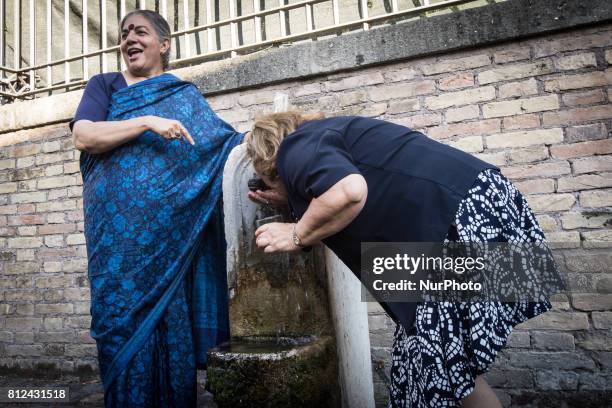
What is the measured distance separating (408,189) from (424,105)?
5.98 feet

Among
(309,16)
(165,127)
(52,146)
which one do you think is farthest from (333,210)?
(52,146)

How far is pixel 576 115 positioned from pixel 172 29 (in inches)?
142

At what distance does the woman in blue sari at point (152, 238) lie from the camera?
5.61ft

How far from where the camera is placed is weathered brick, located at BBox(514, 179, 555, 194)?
8.48ft

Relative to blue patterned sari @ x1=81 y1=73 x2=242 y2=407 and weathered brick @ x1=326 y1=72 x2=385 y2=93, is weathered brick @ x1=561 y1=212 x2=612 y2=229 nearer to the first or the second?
weathered brick @ x1=326 y1=72 x2=385 y2=93

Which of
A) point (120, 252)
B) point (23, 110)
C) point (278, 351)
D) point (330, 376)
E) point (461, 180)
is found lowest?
point (330, 376)

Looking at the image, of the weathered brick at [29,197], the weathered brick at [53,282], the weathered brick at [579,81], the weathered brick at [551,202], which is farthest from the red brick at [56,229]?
the weathered brick at [579,81]

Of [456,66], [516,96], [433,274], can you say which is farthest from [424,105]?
[433,274]

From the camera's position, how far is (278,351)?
51.3 inches

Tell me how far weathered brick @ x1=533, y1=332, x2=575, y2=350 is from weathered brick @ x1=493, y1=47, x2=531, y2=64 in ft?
5.49

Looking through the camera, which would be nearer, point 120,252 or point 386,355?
point 120,252

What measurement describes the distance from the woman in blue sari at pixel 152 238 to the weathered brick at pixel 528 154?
1768 millimetres

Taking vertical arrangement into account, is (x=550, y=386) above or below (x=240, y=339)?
below

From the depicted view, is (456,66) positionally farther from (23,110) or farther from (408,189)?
(23,110)
